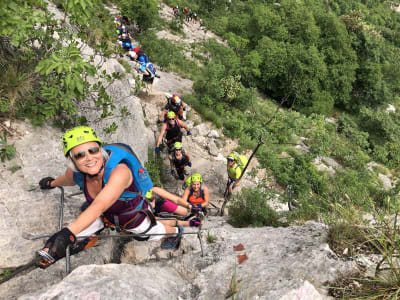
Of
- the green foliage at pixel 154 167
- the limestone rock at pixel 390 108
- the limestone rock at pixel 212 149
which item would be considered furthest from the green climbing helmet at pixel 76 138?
the limestone rock at pixel 390 108

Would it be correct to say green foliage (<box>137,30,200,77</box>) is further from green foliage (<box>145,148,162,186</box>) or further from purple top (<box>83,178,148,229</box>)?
purple top (<box>83,178,148,229</box>)

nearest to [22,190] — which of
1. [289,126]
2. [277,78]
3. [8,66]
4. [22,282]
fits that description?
[22,282]

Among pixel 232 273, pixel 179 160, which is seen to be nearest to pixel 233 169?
pixel 179 160

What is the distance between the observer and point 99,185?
2715mm

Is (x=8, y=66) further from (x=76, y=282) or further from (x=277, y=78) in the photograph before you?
(x=277, y=78)

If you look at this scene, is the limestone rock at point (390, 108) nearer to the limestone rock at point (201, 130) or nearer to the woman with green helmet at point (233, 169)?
the limestone rock at point (201, 130)

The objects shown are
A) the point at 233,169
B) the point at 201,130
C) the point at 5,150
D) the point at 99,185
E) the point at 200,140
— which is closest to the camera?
the point at 99,185

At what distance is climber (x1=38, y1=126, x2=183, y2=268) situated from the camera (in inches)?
84.8

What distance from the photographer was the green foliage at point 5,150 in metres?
3.63

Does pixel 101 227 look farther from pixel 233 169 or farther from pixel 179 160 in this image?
pixel 233 169

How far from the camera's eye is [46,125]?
4.56 meters

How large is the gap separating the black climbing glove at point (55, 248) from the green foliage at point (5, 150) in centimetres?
245

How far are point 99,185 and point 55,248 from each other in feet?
2.71

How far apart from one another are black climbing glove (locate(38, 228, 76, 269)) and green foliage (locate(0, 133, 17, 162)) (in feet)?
8.05
